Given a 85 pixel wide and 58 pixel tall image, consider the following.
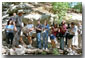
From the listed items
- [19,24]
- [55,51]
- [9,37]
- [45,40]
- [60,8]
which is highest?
[60,8]

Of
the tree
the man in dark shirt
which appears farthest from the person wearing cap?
the tree

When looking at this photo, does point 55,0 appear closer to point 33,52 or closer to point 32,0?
point 32,0

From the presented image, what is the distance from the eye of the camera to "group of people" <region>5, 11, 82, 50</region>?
7.15 meters

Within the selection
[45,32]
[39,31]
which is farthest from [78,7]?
[39,31]

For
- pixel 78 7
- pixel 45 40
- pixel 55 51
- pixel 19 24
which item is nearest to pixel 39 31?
pixel 45 40

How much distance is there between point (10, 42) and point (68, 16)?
5.33ft

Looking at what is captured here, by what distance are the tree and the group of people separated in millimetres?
182

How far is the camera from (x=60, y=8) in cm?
718

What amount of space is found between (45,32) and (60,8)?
0.73 meters

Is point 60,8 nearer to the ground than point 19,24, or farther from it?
farther from it

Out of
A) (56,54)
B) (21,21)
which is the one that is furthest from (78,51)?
(21,21)

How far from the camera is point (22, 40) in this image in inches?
281

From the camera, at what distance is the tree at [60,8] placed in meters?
7.16

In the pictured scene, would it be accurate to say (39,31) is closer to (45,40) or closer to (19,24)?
(45,40)
